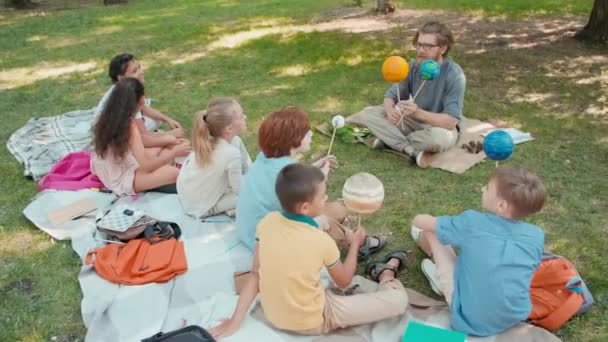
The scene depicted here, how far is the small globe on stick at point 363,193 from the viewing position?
3135mm

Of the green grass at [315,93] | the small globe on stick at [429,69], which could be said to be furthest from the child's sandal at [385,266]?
the small globe on stick at [429,69]

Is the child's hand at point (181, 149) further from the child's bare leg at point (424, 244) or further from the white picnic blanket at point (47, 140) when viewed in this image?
the child's bare leg at point (424, 244)

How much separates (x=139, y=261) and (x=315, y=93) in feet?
12.8

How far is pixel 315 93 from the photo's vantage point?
271 inches

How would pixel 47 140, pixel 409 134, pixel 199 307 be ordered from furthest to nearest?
pixel 47 140
pixel 409 134
pixel 199 307

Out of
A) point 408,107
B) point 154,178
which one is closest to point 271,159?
point 154,178

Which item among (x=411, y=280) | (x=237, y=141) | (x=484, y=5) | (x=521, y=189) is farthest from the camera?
(x=484, y=5)

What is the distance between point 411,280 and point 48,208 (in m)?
3.06

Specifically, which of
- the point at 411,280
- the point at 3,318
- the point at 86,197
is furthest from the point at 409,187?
the point at 3,318

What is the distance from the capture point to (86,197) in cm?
451

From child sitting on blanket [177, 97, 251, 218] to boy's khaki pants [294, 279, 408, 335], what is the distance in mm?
1398

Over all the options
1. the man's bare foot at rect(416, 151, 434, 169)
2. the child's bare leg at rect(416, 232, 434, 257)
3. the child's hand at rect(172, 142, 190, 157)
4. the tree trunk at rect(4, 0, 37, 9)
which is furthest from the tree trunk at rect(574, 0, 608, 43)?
the tree trunk at rect(4, 0, 37, 9)

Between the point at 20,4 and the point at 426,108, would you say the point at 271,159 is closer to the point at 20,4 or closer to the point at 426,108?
the point at 426,108

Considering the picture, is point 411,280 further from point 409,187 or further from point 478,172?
point 478,172
